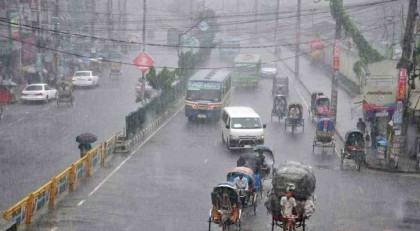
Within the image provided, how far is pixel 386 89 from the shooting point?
34500mm

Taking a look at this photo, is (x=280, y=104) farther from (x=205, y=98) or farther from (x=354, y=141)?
(x=354, y=141)

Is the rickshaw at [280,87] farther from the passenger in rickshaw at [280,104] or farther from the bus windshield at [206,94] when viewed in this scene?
the bus windshield at [206,94]

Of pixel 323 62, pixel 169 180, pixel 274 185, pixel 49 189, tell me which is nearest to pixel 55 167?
pixel 169 180

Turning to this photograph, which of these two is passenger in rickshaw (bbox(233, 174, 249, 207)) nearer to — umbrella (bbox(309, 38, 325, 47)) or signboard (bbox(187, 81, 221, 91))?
signboard (bbox(187, 81, 221, 91))

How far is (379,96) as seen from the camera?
1363 inches

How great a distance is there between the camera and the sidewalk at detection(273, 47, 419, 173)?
30638mm

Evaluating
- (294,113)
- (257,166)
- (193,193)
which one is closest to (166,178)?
(193,193)

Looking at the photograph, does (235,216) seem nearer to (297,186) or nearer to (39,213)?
(297,186)

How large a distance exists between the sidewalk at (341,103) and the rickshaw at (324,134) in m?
1.77

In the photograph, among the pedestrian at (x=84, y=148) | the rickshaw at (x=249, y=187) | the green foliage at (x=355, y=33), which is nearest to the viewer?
the rickshaw at (x=249, y=187)

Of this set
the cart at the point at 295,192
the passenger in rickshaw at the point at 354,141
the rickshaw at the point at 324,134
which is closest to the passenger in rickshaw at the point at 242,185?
the cart at the point at 295,192

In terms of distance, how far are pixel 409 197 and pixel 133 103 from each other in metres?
29.6

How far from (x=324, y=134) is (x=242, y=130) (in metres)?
3.66

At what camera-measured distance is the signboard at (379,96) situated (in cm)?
3453
